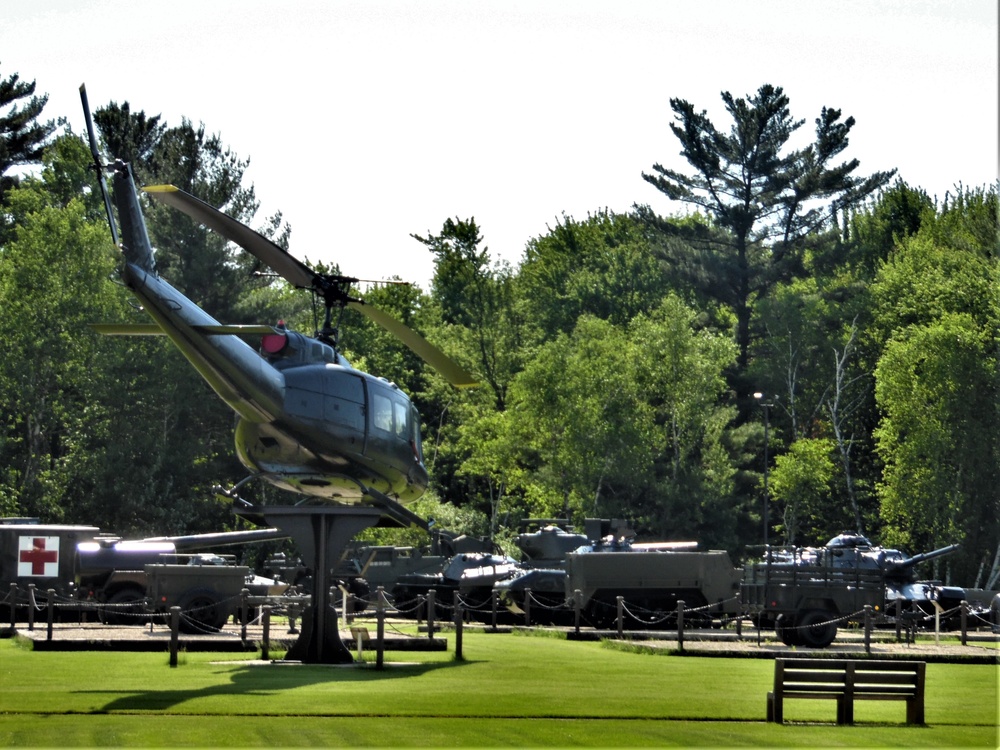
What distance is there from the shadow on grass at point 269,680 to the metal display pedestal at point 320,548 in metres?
0.53

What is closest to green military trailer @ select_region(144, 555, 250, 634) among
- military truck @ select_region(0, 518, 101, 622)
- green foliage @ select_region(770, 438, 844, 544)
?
military truck @ select_region(0, 518, 101, 622)

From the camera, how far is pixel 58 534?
34812 millimetres

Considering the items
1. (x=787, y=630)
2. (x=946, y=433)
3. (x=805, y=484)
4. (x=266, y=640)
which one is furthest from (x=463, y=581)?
(x=805, y=484)

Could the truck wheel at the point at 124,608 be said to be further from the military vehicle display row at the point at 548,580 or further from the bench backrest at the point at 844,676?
the bench backrest at the point at 844,676

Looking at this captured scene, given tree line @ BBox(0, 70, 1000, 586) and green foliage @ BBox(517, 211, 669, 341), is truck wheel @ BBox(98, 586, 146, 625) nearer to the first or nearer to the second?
tree line @ BBox(0, 70, 1000, 586)

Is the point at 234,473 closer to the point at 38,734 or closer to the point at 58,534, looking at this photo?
the point at 58,534

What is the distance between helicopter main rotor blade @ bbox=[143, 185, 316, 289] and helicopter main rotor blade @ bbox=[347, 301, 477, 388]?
1.11m

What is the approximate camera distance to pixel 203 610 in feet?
97.5

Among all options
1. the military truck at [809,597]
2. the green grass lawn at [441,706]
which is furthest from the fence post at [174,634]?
the military truck at [809,597]

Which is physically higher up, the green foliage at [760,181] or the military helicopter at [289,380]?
the green foliage at [760,181]

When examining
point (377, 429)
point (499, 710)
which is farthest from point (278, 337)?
point (499, 710)

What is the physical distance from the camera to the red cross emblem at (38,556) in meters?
34.2

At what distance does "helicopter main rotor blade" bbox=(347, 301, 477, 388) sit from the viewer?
25859 millimetres

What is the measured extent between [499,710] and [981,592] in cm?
3033
